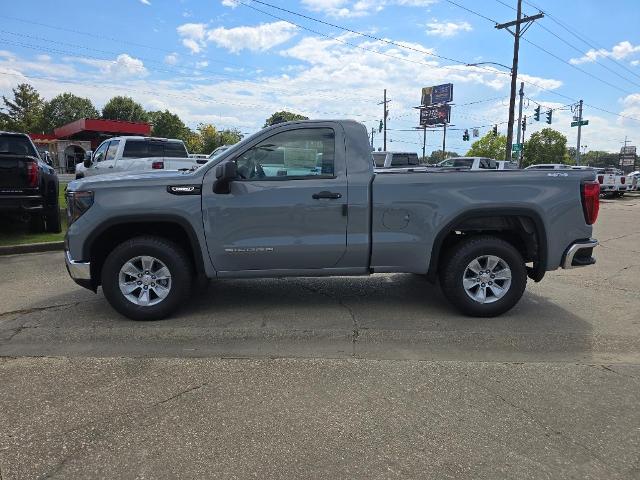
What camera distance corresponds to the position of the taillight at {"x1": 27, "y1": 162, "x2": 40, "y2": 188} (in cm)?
832

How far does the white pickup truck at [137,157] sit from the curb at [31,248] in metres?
3.90

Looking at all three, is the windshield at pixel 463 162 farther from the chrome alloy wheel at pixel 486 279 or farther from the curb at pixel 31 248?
the chrome alloy wheel at pixel 486 279

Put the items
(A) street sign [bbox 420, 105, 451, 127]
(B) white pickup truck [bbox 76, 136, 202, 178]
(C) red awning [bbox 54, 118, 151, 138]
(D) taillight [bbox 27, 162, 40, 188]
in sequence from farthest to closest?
(A) street sign [bbox 420, 105, 451, 127], (C) red awning [bbox 54, 118, 151, 138], (B) white pickup truck [bbox 76, 136, 202, 178], (D) taillight [bbox 27, 162, 40, 188]

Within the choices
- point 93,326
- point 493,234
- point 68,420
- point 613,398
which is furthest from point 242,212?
point 613,398

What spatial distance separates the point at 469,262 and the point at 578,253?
1.12m

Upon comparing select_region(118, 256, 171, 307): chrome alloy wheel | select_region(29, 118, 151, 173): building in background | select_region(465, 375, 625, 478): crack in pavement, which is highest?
select_region(29, 118, 151, 173): building in background

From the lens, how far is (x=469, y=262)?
498 centimetres

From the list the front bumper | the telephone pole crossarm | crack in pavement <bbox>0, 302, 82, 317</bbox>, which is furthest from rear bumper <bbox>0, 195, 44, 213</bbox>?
the telephone pole crossarm

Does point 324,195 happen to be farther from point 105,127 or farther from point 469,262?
point 105,127

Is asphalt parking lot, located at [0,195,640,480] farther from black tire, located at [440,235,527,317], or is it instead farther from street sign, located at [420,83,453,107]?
street sign, located at [420,83,453,107]

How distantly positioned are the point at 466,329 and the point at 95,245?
374 cm

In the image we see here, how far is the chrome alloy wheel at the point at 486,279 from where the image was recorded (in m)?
5.02

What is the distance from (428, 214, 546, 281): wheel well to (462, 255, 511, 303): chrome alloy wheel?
1.00 ft

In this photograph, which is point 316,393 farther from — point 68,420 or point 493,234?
point 493,234
